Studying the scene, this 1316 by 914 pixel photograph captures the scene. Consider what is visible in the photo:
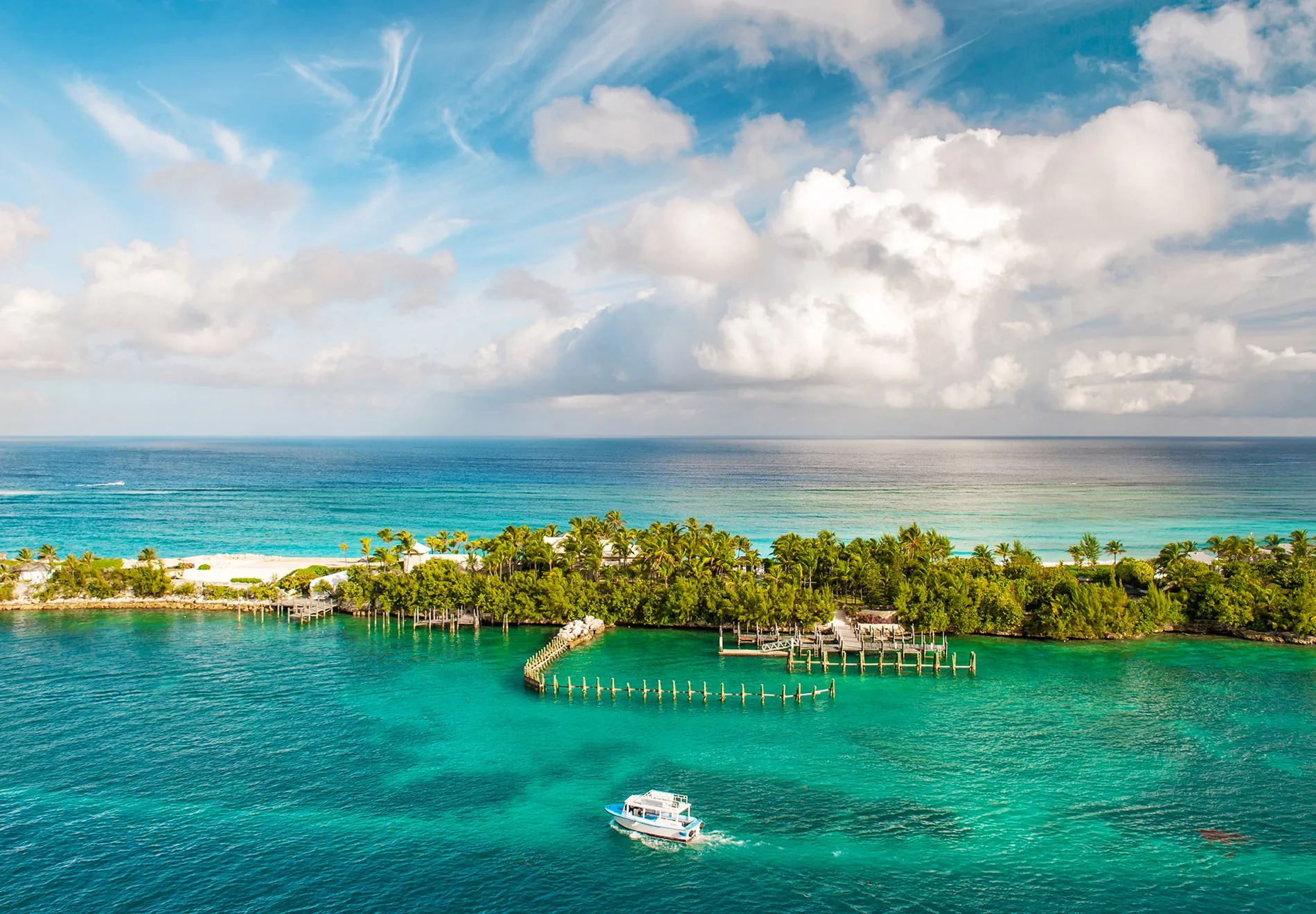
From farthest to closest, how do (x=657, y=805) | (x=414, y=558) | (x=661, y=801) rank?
(x=414, y=558), (x=661, y=801), (x=657, y=805)

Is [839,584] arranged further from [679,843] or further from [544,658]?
[679,843]

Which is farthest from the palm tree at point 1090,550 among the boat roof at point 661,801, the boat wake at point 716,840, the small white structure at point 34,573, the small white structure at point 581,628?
the small white structure at point 34,573

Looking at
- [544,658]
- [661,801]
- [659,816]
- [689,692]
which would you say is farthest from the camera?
[544,658]

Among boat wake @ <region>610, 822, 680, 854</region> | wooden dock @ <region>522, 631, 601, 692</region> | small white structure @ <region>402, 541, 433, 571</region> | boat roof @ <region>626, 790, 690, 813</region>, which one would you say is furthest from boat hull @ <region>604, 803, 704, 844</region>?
small white structure @ <region>402, 541, 433, 571</region>

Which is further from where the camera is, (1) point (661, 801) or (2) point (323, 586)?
(2) point (323, 586)

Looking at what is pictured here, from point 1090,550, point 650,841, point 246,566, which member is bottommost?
point 650,841

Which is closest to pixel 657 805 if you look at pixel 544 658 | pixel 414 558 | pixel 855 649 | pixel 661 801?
pixel 661 801
